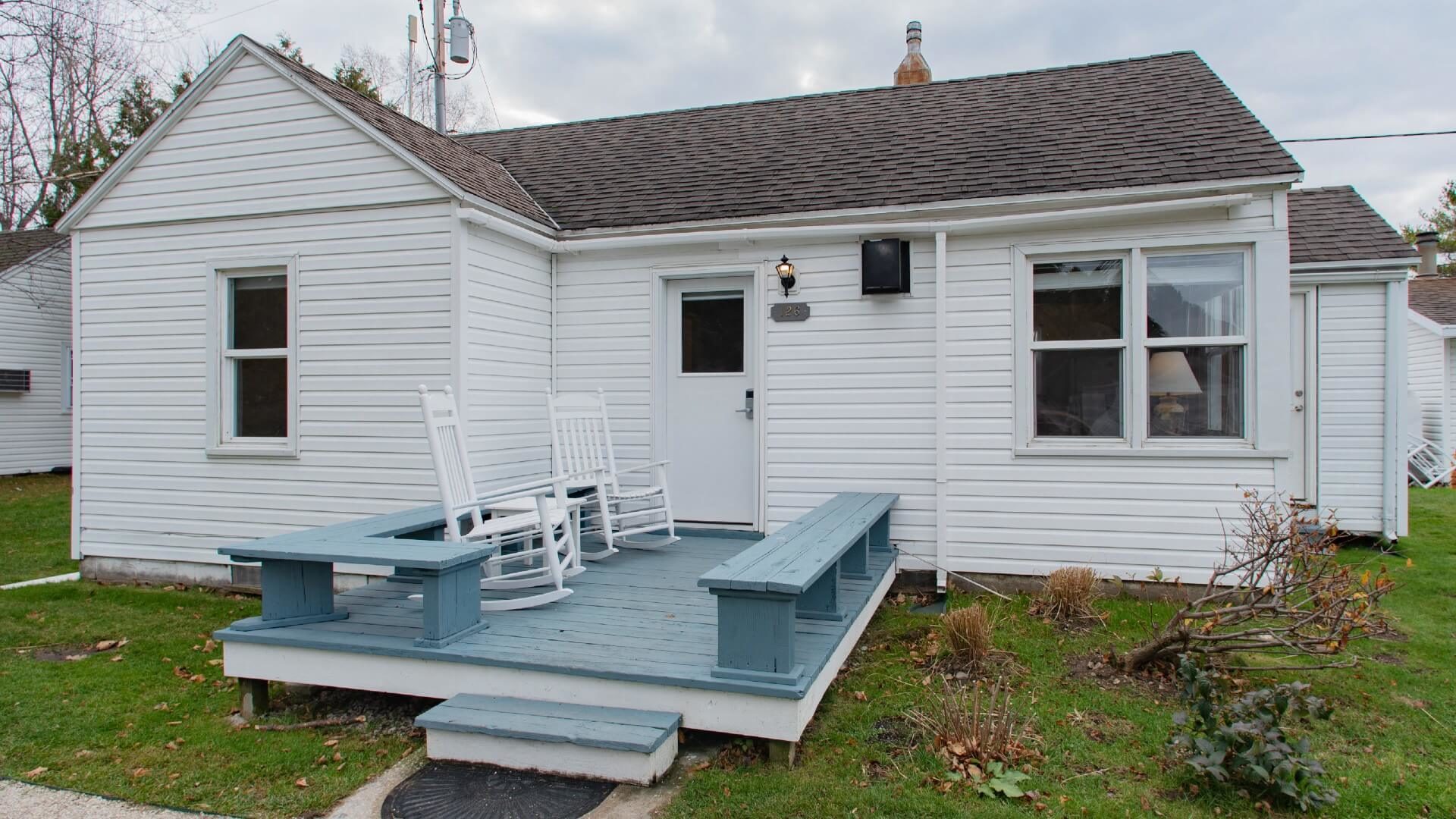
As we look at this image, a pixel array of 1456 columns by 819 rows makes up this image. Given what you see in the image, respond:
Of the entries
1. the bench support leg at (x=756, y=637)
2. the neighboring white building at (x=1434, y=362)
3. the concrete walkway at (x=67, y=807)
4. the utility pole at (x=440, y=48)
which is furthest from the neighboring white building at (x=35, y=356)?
the neighboring white building at (x=1434, y=362)

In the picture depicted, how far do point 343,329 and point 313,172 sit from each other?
3.68 feet

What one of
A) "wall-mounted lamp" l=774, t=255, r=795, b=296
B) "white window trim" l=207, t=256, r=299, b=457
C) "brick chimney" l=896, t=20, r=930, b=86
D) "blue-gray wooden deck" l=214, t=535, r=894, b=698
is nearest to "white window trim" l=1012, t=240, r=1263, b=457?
"wall-mounted lamp" l=774, t=255, r=795, b=296

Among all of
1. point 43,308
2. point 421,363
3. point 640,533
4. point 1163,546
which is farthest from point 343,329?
point 43,308

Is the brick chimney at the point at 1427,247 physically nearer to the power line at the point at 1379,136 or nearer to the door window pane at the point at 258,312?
the power line at the point at 1379,136

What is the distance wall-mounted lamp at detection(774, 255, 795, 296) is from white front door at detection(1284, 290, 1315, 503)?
14.9 feet

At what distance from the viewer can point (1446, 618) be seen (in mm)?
5059

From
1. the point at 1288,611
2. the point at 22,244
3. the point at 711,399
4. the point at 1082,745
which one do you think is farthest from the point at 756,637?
the point at 22,244

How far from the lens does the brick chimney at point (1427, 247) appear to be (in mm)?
12694

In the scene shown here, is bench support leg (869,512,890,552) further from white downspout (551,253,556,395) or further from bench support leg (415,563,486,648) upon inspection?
bench support leg (415,563,486,648)

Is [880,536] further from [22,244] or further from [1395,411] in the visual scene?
[22,244]

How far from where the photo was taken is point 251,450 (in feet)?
19.6

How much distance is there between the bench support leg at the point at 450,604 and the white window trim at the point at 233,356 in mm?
2903

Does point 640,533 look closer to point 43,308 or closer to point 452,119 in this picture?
point 43,308

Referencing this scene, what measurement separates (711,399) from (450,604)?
120 inches
